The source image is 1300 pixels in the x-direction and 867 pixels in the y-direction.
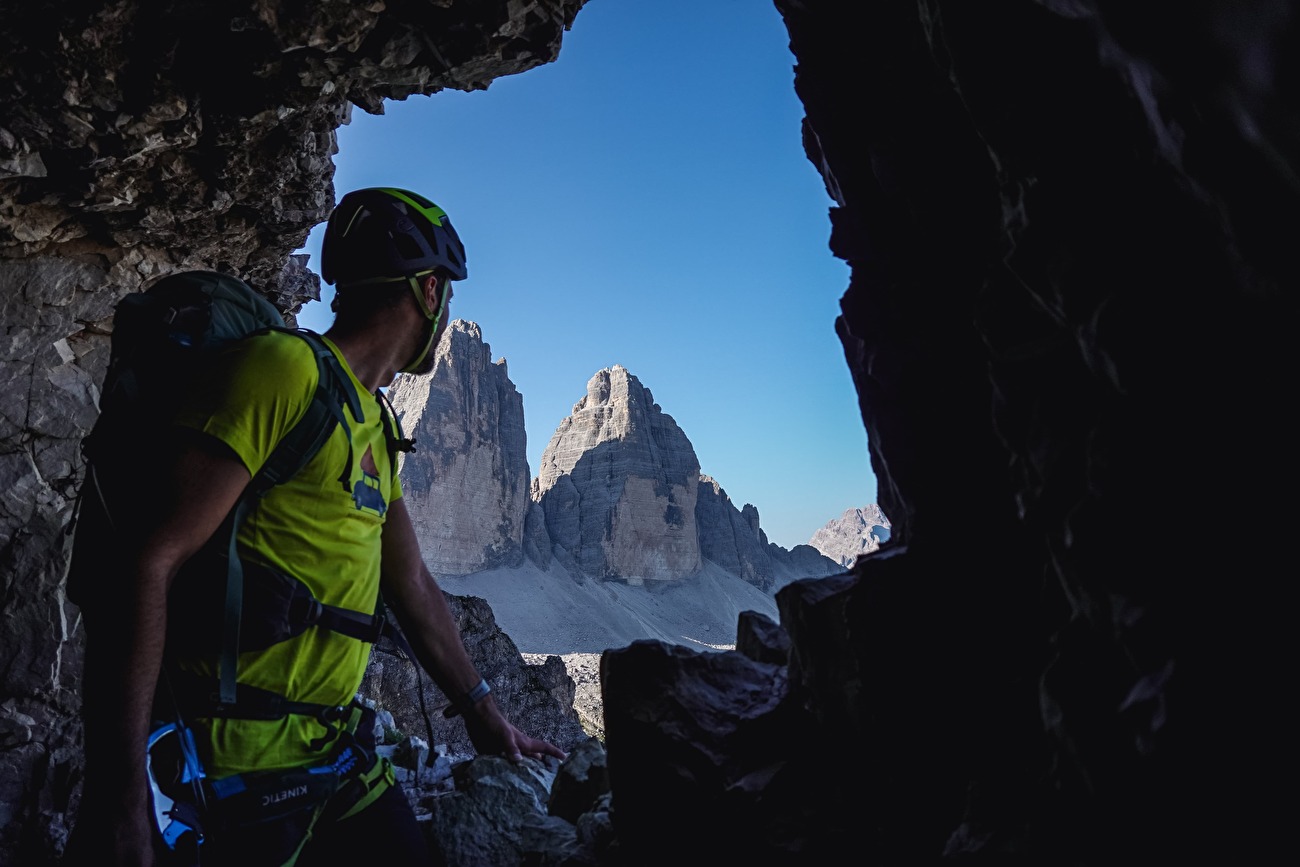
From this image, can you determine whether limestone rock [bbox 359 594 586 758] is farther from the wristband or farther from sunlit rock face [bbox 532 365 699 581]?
sunlit rock face [bbox 532 365 699 581]

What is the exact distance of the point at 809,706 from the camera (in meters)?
3.05

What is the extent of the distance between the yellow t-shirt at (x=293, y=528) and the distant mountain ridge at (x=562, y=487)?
104818 mm

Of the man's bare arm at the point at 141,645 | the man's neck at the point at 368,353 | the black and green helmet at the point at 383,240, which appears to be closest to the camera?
the man's bare arm at the point at 141,645

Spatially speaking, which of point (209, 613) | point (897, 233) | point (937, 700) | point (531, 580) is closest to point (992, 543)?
point (937, 700)

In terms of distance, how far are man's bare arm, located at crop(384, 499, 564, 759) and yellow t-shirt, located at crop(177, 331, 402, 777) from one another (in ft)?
2.23

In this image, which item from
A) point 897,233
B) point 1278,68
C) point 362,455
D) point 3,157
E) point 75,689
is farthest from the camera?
point 75,689

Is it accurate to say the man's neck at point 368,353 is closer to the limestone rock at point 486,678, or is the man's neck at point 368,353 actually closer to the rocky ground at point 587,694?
the limestone rock at point 486,678

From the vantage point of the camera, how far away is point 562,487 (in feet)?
421

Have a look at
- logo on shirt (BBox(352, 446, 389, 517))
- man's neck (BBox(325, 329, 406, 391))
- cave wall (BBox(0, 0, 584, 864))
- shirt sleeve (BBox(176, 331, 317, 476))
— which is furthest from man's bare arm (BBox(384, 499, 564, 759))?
cave wall (BBox(0, 0, 584, 864))

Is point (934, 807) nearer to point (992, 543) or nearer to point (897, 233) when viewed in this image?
point (992, 543)

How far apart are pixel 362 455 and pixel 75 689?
26.9 ft

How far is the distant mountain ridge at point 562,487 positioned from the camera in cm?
10800

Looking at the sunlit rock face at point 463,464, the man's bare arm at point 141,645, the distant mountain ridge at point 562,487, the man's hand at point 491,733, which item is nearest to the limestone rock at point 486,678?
the man's hand at point 491,733

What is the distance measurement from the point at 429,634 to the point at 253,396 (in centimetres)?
172
